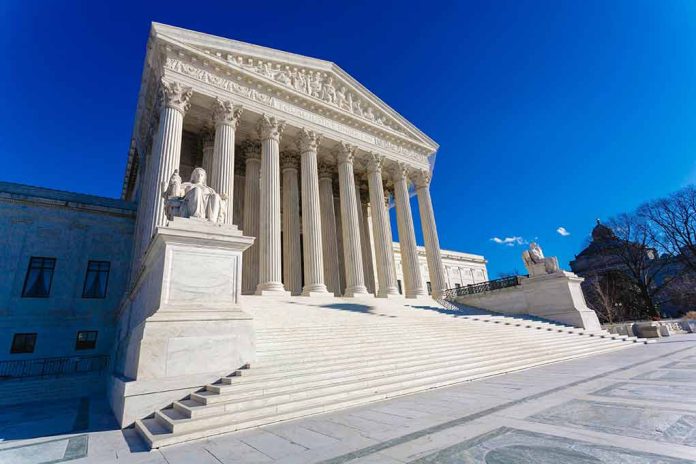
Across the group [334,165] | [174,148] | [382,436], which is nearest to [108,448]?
[382,436]

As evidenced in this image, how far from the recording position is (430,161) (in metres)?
32.1

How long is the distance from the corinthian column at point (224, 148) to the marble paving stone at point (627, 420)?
16.5 m

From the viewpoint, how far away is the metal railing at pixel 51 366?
15711 mm

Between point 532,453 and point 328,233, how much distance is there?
22.7 m

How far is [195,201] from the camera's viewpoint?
28.0 ft

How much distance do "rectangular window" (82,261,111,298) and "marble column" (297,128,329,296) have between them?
1258 centimetres

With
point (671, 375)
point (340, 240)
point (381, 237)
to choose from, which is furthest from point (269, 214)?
point (671, 375)

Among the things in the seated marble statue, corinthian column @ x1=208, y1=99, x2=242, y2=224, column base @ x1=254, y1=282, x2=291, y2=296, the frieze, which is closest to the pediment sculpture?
the frieze

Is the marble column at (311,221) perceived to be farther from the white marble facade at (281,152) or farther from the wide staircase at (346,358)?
the wide staircase at (346,358)

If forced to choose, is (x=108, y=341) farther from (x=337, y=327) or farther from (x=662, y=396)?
(x=662, y=396)

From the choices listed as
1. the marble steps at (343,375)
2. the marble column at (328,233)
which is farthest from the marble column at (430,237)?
the marble steps at (343,375)

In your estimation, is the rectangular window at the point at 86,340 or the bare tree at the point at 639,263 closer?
the rectangular window at the point at 86,340

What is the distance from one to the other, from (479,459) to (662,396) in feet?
14.5

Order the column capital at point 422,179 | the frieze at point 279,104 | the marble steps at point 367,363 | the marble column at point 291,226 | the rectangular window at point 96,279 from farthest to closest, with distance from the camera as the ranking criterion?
the column capital at point 422,179 < the marble column at point 291,226 < the rectangular window at point 96,279 < the frieze at point 279,104 < the marble steps at point 367,363
